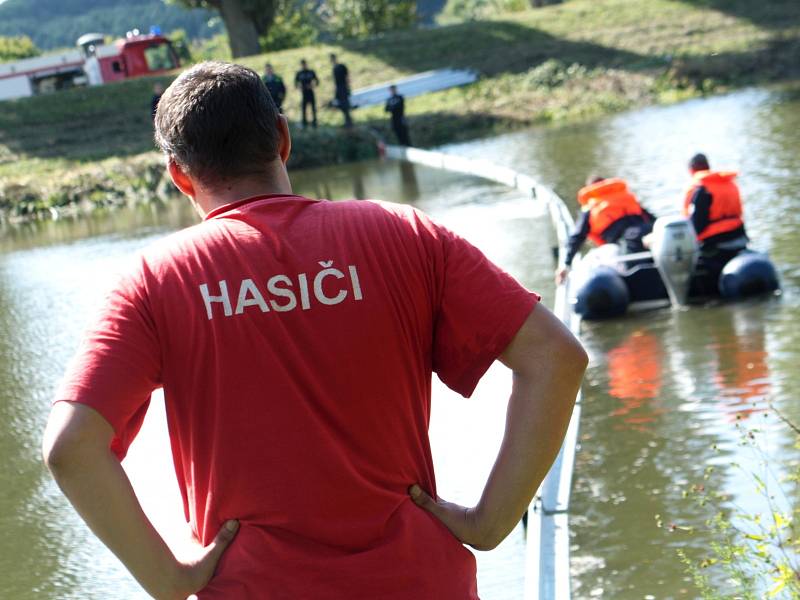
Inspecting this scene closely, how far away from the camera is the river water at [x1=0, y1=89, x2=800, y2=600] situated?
19.7ft

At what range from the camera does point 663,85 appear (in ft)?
114

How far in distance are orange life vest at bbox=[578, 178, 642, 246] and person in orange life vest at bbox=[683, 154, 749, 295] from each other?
1.91 feet

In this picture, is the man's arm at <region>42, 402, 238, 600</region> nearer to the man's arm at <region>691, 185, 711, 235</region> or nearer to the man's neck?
the man's neck

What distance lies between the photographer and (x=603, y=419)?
796cm

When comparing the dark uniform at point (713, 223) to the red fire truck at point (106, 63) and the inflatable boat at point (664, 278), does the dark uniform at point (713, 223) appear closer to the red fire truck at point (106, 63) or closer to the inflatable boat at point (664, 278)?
the inflatable boat at point (664, 278)

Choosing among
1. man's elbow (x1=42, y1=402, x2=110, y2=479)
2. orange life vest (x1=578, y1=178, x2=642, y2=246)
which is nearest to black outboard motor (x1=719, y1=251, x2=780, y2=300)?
orange life vest (x1=578, y1=178, x2=642, y2=246)

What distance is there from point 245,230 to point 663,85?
33694mm

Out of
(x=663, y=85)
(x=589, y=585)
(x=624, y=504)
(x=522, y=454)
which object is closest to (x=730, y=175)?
(x=624, y=504)

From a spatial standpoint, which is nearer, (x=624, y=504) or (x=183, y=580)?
(x=183, y=580)

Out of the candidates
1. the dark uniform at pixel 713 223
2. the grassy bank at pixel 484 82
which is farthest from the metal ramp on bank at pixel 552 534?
the grassy bank at pixel 484 82

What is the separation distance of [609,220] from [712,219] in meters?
0.97

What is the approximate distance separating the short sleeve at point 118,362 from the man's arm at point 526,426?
564 mm

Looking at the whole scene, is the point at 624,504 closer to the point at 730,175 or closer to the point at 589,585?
the point at 589,585

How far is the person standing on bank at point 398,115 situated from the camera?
98.5 ft
